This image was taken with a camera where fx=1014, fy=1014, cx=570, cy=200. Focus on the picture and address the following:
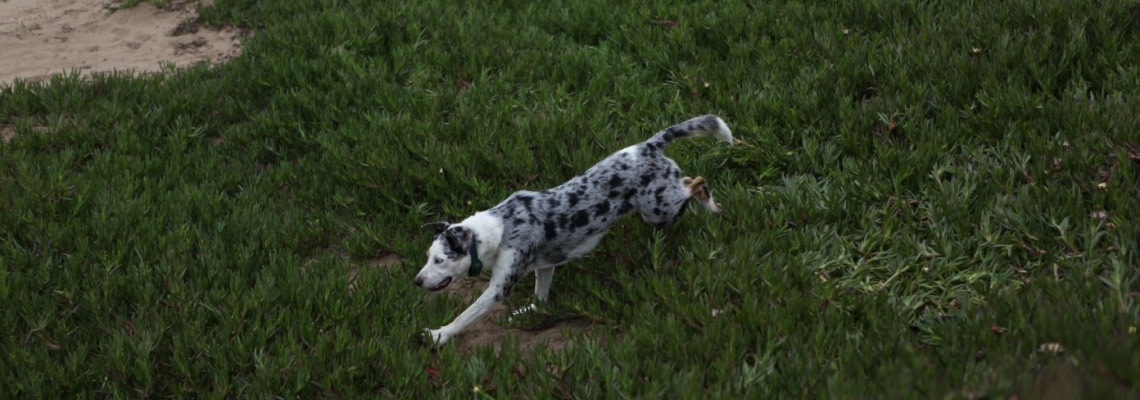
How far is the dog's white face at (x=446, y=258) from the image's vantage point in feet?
16.1

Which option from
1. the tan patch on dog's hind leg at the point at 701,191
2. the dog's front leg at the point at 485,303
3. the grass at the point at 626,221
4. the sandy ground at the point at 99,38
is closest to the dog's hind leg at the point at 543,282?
the grass at the point at 626,221

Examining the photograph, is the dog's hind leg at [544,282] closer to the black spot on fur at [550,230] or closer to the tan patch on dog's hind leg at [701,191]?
the black spot on fur at [550,230]

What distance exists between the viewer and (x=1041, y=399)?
2.45 meters

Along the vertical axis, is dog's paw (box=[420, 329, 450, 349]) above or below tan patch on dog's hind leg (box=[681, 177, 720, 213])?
below

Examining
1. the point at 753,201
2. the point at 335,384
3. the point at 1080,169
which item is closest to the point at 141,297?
the point at 335,384

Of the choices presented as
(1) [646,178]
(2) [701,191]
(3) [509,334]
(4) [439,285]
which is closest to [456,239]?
(4) [439,285]

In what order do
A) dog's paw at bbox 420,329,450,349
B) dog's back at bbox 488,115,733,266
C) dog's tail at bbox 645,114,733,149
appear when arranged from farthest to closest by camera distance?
dog's tail at bbox 645,114,733,149 < dog's back at bbox 488,115,733,266 < dog's paw at bbox 420,329,450,349

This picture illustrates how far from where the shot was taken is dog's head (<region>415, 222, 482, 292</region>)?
4.91 meters

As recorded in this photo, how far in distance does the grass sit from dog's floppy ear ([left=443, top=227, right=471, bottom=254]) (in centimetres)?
48

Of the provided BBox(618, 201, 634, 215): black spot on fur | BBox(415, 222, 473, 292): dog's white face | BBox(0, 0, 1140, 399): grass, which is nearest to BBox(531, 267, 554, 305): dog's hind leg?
BBox(0, 0, 1140, 399): grass

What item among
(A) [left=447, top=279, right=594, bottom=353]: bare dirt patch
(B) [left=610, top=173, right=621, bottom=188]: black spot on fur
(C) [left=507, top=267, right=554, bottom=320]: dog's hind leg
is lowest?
(A) [left=447, top=279, right=594, bottom=353]: bare dirt patch

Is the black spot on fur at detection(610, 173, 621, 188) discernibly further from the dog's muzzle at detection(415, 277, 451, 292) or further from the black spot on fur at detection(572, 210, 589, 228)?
the dog's muzzle at detection(415, 277, 451, 292)

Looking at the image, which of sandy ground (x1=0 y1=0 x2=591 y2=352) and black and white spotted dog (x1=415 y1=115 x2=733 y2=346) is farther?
sandy ground (x1=0 y1=0 x2=591 y2=352)

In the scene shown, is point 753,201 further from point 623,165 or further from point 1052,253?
point 1052,253
